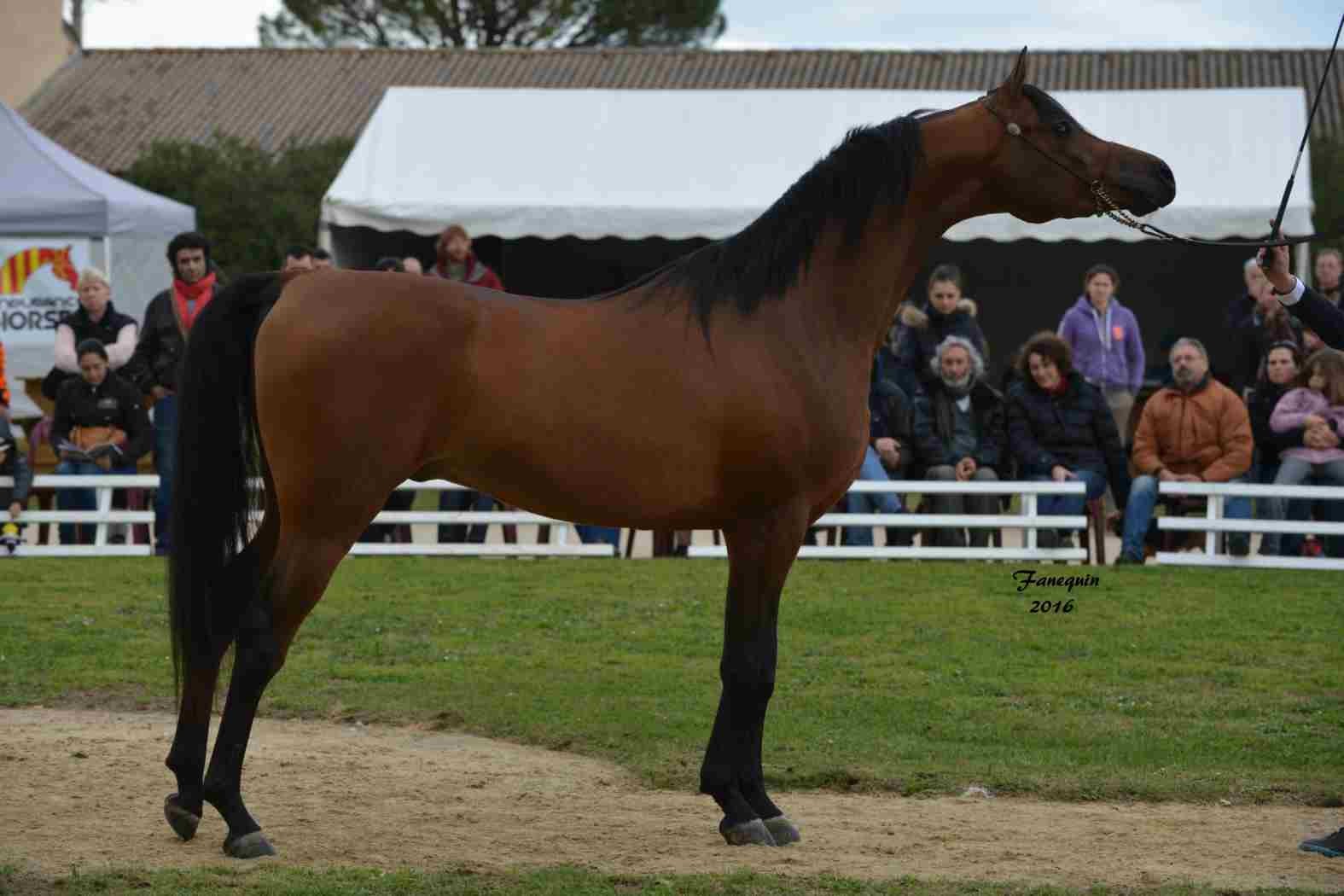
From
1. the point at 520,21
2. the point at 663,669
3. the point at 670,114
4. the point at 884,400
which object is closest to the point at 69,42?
the point at 520,21

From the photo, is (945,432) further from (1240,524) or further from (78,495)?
(78,495)

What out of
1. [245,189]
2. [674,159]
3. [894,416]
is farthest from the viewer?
[245,189]

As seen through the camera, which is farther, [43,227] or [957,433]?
[43,227]

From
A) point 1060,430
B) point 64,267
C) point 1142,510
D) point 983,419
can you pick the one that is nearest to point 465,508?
point 983,419

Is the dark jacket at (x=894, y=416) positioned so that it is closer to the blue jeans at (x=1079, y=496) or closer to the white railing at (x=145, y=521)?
the blue jeans at (x=1079, y=496)

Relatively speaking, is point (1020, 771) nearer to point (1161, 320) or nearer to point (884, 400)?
point (884, 400)

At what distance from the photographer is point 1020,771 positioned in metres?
6.38

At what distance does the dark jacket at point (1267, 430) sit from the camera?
11.2m

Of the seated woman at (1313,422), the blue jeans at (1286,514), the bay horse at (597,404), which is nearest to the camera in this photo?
the bay horse at (597,404)

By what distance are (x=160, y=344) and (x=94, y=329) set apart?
107 centimetres

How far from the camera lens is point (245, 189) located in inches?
1112

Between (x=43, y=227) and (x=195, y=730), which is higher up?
(x=43, y=227)

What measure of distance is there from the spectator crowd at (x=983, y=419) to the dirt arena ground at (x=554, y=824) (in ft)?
16.6

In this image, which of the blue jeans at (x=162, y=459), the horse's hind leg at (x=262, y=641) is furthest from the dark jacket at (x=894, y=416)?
the horse's hind leg at (x=262, y=641)
